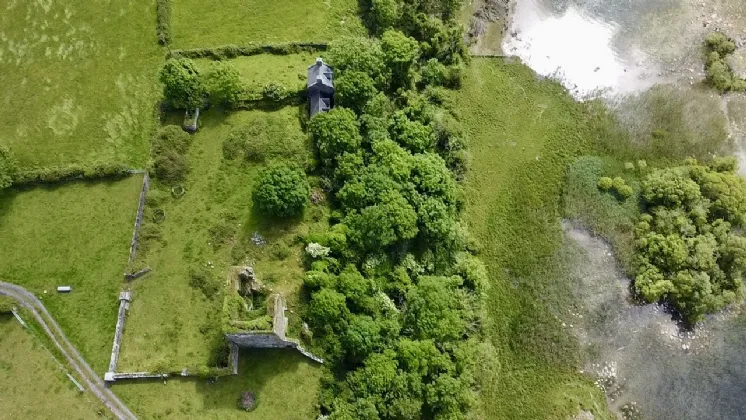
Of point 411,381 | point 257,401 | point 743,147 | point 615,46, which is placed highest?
point 615,46

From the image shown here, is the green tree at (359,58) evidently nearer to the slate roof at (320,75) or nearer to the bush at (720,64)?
the slate roof at (320,75)

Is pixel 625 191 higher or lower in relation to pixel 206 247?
higher

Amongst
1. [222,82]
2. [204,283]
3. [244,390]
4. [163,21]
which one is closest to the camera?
[244,390]

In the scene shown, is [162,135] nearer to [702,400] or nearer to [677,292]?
[677,292]

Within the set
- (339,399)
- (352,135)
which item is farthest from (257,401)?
(352,135)

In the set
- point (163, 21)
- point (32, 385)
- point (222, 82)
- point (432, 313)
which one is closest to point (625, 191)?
point (432, 313)

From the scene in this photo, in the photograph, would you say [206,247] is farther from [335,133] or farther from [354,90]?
[354,90]

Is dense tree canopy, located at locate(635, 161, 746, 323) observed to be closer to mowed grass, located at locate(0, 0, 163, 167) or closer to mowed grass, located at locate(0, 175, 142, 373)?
mowed grass, located at locate(0, 175, 142, 373)

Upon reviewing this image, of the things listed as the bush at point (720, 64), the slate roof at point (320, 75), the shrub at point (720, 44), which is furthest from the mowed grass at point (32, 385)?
the shrub at point (720, 44)
